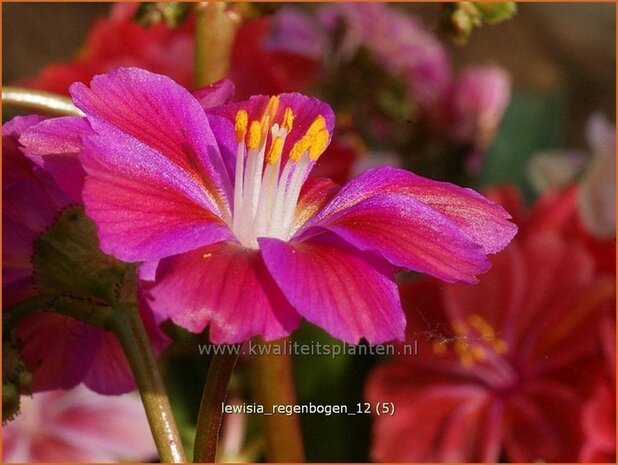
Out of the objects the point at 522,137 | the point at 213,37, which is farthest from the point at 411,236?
the point at 522,137

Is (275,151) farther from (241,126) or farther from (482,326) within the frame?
(482,326)

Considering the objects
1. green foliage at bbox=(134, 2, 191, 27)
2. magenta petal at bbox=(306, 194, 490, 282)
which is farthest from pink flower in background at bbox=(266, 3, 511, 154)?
magenta petal at bbox=(306, 194, 490, 282)

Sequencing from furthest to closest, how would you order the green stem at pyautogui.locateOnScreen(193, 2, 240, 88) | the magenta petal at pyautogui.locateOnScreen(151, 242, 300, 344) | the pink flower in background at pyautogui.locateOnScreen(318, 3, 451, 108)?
the pink flower in background at pyautogui.locateOnScreen(318, 3, 451, 108)
the green stem at pyautogui.locateOnScreen(193, 2, 240, 88)
the magenta petal at pyautogui.locateOnScreen(151, 242, 300, 344)

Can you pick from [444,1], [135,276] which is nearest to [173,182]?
[135,276]

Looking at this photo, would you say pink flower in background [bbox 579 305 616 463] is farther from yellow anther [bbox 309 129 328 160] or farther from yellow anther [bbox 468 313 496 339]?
yellow anther [bbox 309 129 328 160]

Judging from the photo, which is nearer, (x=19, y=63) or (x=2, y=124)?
(x=2, y=124)

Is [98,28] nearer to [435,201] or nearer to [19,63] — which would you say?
[19,63]

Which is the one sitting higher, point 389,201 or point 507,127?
point 389,201
